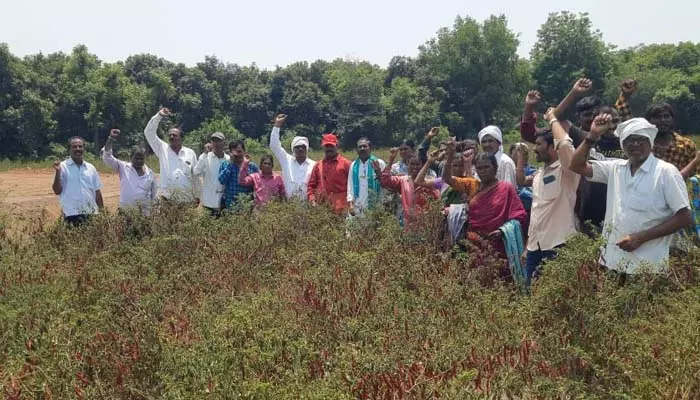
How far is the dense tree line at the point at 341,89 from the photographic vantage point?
2947 cm

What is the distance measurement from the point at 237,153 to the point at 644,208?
4.78 meters

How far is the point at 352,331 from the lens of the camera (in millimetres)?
3375

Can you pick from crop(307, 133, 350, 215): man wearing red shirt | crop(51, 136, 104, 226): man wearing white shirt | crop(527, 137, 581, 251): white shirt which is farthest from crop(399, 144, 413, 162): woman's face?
crop(51, 136, 104, 226): man wearing white shirt

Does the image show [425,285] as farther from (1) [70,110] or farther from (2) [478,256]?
(1) [70,110]

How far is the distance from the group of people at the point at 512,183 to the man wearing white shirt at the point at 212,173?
0.04 ft

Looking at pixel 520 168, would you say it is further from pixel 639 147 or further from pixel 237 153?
pixel 237 153

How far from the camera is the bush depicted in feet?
8.91

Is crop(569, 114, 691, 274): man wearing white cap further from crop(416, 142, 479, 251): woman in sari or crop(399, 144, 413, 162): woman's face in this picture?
crop(399, 144, 413, 162): woman's face

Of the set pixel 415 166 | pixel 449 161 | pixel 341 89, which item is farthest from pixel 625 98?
pixel 341 89

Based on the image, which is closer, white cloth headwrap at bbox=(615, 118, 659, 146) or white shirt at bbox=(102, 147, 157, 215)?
white cloth headwrap at bbox=(615, 118, 659, 146)

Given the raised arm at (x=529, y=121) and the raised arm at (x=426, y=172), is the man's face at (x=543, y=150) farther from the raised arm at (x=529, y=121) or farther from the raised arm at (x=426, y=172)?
the raised arm at (x=426, y=172)

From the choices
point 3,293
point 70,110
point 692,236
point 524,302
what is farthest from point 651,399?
point 70,110

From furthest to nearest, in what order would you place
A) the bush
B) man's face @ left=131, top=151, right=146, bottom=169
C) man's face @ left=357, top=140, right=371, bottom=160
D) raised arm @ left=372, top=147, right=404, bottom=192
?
man's face @ left=131, top=151, right=146, bottom=169 → man's face @ left=357, top=140, right=371, bottom=160 → raised arm @ left=372, top=147, right=404, bottom=192 → the bush

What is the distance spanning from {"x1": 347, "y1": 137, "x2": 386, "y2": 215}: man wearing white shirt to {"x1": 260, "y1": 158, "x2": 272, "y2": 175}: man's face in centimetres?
109
